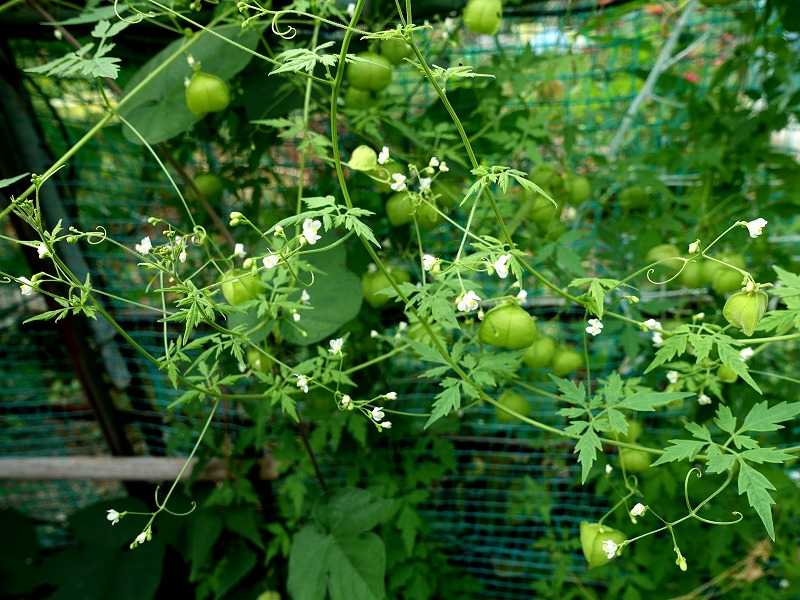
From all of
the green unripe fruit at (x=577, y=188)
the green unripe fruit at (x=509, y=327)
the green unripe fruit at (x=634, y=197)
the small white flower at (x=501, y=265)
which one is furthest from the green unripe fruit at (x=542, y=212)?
the small white flower at (x=501, y=265)

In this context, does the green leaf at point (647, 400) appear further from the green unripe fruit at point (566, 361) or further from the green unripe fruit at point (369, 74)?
the green unripe fruit at point (369, 74)

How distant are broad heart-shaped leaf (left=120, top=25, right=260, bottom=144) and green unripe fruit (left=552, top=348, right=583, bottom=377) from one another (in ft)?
2.44

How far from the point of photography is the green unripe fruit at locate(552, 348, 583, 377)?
1338 millimetres

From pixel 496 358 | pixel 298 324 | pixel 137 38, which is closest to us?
pixel 496 358

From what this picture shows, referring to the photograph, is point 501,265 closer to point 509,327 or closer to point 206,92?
point 509,327

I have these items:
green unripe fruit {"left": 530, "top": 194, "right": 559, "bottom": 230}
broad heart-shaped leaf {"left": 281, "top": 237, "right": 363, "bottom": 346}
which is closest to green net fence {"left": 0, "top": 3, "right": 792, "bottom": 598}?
green unripe fruit {"left": 530, "top": 194, "right": 559, "bottom": 230}

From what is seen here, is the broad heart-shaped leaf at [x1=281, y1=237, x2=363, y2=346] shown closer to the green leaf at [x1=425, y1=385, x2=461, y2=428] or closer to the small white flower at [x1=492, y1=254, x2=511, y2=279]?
the green leaf at [x1=425, y1=385, x2=461, y2=428]

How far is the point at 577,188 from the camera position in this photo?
1541 millimetres

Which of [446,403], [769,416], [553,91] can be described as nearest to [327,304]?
[446,403]

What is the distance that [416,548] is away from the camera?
179cm

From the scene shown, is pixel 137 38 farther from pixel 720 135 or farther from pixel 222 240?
pixel 720 135

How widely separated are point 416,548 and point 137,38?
4.19 ft

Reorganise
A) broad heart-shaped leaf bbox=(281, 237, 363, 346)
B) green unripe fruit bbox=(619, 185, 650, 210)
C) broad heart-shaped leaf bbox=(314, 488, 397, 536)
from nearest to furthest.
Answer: broad heart-shaped leaf bbox=(281, 237, 363, 346), broad heart-shaped leaf bbox=(314, 488, 397, 536), green unripe fruit bbox=(619, 185, 650, 210)

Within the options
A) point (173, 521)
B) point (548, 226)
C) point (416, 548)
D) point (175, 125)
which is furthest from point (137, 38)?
point (416, 548)
